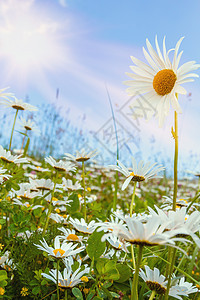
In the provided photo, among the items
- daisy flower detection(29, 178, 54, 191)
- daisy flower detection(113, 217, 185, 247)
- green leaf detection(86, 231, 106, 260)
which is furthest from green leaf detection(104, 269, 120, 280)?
daisy flower detection(29, 178, 54, 191)

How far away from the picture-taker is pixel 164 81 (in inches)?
36.9

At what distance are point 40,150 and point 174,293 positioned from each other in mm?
4749

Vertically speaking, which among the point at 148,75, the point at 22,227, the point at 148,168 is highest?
the point at 148,75

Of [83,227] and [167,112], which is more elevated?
Answer: [167,112]

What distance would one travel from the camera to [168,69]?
0.93 metres

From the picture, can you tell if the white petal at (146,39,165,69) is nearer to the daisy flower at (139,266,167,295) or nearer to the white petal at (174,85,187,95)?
the white petal at (174,85,187,95)

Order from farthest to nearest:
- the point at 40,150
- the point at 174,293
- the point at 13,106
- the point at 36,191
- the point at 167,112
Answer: the point at 40,150 → the point at 13,106 → the point at 36,191 → the point at 167,112 → the point at 174,293

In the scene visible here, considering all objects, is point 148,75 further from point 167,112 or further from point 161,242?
point 161,242

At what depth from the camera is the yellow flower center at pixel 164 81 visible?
36.1 inches

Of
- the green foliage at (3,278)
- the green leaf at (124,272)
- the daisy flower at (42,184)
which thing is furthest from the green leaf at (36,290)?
the daisy flower at (42,184)

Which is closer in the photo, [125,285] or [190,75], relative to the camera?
[190,75]

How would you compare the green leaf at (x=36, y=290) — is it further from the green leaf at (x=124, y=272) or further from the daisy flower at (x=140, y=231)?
the daisy flower at (x=140, y=231)

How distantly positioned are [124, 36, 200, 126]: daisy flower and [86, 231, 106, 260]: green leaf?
40 centimetres

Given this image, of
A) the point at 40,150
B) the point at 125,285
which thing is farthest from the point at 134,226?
the point at 40,150
